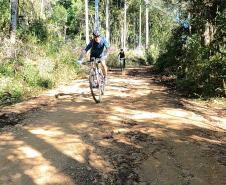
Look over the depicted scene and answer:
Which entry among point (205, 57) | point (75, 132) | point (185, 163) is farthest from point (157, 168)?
point (205, 57)

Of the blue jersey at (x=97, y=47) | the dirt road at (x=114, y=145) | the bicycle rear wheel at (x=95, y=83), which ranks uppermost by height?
the blue jersey at (x=97, y=47)

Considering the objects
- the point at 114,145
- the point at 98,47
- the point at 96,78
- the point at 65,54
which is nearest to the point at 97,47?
the point at 98,47

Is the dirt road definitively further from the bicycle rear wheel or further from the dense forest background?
the dense forest background

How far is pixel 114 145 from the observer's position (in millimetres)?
7262

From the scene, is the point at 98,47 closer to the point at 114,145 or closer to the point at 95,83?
the point at 95,83

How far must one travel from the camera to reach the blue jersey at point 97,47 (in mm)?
11719

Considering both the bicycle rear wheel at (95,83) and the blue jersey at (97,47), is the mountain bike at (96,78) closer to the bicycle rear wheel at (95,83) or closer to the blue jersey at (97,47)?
the bicycle rear wheel at (95,83)

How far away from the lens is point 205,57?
14.4 m

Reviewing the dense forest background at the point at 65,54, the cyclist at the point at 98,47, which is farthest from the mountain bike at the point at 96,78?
the dense forest background at the point at 65,54

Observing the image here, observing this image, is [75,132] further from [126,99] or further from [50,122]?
[126,99]

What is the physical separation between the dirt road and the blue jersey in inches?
60.2

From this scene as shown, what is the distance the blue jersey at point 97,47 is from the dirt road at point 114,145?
1530 mm

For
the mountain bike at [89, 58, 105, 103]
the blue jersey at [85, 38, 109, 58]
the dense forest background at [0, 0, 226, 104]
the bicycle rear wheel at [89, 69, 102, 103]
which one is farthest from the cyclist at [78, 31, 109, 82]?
the dense forest background at [0, 0, 226, 104]

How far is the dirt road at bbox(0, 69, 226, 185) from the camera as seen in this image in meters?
5.80
